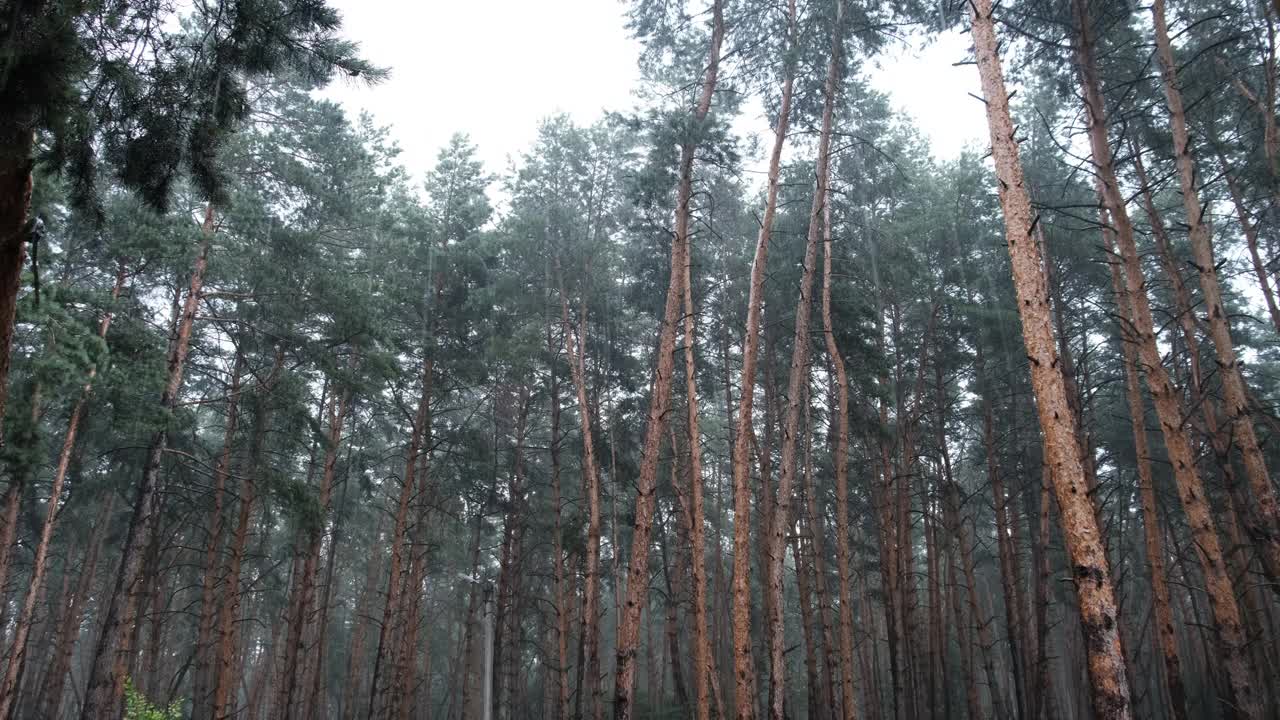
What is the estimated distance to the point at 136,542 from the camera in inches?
404

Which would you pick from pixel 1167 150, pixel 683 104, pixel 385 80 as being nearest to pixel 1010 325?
pixel 1167 150

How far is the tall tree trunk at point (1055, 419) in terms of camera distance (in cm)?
502

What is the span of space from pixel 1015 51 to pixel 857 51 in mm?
3282

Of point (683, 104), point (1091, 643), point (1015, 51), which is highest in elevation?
point (683, 104)

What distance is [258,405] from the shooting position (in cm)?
1352

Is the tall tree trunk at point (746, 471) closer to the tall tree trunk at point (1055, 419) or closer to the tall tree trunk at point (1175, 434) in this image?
the tall tree trunk at point (1175, 434)

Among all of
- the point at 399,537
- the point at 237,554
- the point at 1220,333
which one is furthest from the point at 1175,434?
the point at 237,554

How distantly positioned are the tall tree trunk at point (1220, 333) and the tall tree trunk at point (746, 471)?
501 centimetres

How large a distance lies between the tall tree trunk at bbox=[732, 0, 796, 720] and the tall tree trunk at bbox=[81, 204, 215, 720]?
8.11 metres

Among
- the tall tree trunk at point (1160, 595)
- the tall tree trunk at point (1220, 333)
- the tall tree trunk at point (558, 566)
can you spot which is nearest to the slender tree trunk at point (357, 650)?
the tall tree trunk at point (558, 566)

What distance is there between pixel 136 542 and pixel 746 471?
895 cm

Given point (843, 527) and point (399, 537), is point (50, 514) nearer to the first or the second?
point (399, 537)

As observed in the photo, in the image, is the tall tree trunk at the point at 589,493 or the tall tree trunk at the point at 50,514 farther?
the tall tree trunk at the point at 589,493

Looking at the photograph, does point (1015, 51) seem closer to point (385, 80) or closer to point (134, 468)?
point (385, 80)
